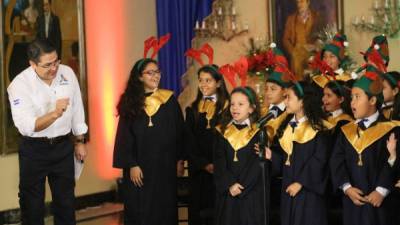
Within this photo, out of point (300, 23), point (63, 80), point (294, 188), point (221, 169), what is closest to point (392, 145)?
point (294, 188)

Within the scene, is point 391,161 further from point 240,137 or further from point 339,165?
point 240,137

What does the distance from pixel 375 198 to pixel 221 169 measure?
1.17 metres

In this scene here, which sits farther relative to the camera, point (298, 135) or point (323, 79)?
point (323, 79)

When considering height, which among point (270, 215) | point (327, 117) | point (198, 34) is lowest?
point (270, 215)

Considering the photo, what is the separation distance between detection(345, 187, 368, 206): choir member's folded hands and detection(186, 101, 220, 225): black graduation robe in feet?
4.75

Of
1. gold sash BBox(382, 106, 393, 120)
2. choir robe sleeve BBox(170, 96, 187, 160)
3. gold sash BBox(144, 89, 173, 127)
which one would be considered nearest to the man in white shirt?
gold sash BBox(144, 89, 173, 127)

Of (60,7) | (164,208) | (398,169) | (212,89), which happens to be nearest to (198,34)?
(60,7)

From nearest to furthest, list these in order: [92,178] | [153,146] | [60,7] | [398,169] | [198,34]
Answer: [398,169] < [153,146] < [60,7] < [92,178] < [198,34]

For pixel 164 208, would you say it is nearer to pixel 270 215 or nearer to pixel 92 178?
pixel 270 215

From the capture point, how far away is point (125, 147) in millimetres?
5875

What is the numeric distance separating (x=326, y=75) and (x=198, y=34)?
10.2ft

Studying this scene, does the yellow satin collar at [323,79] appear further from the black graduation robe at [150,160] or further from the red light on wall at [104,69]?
the red light on wall at [104,69]

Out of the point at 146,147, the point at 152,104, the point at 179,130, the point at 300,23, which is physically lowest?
the point at 146,147

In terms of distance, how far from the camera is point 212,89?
6113 millimetres
